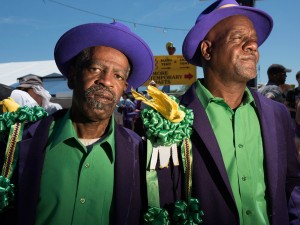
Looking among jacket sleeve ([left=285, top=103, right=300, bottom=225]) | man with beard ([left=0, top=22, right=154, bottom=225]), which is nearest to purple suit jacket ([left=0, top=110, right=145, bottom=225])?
man with beard ([left=0, top=22, right=154, bottom=225])

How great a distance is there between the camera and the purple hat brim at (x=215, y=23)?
7.52ft

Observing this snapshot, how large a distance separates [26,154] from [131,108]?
7.73m

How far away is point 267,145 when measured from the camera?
2.02 metres

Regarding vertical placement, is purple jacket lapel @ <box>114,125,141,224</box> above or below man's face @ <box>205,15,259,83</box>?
below

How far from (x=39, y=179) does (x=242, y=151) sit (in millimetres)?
1271

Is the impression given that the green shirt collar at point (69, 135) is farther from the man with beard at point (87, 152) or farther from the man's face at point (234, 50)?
the man's face at point (234, 50)

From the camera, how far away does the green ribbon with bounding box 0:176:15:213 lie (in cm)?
168

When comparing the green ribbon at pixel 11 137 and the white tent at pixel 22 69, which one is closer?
the green ribbon at pixel 11 137

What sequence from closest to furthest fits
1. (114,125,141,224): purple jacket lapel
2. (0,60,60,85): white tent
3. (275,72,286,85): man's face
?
(114,125,141,224): purple jacket lapel < (275,72,286,85): man's face < (0,60,60,85): white tent

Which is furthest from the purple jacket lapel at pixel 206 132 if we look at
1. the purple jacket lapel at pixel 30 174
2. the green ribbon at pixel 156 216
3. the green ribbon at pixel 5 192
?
the green ribbon at pixel 5 192

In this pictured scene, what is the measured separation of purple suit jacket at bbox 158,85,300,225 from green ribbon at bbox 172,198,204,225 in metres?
0.07

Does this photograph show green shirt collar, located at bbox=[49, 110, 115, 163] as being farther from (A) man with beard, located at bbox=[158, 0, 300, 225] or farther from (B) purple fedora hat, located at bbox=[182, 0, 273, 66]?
(B) purple fedora hat, located at bbox=[182, 0, 273, 66]

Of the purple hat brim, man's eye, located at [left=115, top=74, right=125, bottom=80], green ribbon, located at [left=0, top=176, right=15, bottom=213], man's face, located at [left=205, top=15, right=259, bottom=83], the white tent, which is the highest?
the white tent

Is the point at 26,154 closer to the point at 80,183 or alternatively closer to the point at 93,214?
the point at 80,183
